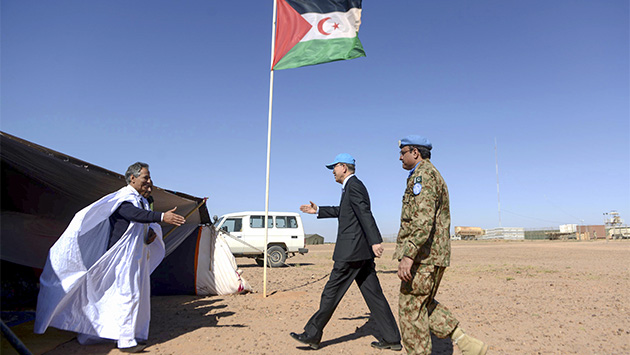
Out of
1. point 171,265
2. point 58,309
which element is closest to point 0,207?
point 58,309

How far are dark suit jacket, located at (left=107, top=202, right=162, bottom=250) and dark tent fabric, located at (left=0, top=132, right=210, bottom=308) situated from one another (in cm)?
111

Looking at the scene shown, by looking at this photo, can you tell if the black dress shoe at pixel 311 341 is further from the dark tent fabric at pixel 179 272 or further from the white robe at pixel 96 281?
the dark tent fabric at pixel 179 272

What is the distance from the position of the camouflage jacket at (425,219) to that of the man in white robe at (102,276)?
2153 mm

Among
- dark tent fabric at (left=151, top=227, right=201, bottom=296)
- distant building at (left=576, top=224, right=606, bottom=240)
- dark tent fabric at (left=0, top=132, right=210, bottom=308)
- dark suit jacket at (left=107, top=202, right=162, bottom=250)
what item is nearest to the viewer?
dark suit jacket at (left=107, top=202, right=162, bottom=250)

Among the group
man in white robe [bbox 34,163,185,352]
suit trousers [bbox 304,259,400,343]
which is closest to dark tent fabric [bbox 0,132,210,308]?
man in white robe [bbox 34,163,185,352]

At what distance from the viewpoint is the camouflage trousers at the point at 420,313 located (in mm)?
3207

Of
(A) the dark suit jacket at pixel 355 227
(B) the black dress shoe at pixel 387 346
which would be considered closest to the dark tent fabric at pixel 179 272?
(A) the dark suit jacket at pixel 355 227

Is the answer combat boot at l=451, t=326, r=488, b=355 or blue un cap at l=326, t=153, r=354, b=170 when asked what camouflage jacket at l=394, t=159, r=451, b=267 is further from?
blue un cap at l=326, t=153, r=354, b=170

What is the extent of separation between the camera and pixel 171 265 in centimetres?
756

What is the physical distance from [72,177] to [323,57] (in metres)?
4.67

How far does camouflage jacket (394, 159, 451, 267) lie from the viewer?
3.15 m

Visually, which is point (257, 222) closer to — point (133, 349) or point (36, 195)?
point (36, 195)

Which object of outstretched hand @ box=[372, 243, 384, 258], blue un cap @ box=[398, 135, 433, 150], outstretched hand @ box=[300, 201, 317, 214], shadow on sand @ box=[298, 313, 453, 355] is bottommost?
shadow on sand @ box=[298, 313, 453, 355]

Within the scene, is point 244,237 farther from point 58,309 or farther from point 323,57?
point 58,309
